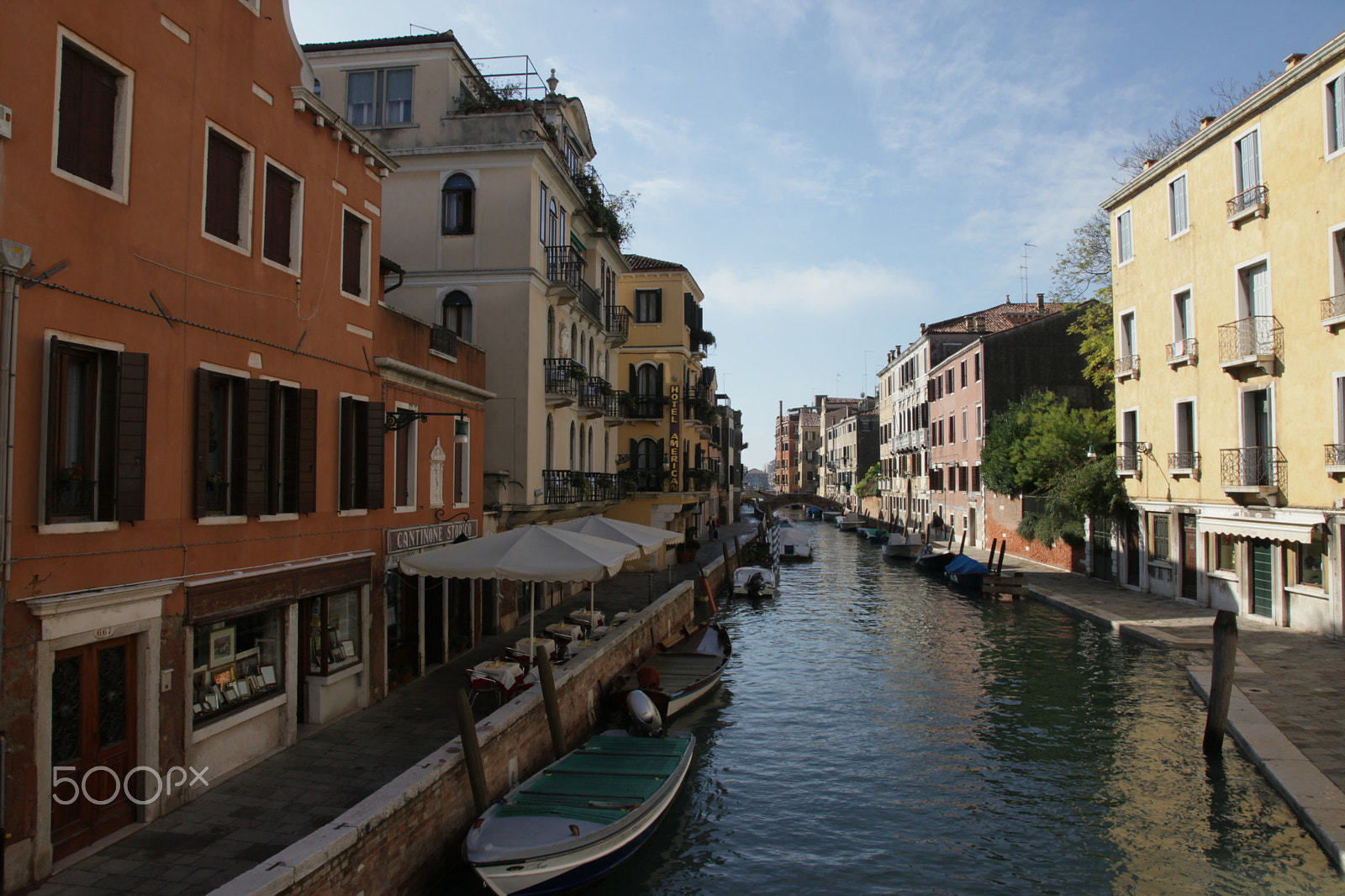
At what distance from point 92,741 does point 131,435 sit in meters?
2.54

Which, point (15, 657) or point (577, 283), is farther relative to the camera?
point (577, 283)

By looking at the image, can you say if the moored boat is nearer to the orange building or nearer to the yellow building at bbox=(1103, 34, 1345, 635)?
the orange building

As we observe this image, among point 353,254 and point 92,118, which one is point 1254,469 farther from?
point 92,118

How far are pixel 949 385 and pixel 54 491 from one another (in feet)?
143

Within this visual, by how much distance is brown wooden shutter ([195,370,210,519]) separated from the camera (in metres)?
8.09

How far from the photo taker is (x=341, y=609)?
10984mm

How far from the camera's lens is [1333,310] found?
621 inches

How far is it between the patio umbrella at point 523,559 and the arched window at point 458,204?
324 inches

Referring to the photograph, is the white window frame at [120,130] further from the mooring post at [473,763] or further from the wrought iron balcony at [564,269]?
the wrought iron balcony at [564,269]

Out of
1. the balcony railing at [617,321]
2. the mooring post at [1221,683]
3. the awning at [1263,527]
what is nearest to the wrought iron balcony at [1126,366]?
the awning at [1263,527]

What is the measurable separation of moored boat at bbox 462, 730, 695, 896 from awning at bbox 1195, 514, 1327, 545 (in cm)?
1362

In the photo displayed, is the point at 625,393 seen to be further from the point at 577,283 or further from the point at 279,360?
the point at 279,360

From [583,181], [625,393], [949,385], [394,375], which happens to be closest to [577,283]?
[583,181]

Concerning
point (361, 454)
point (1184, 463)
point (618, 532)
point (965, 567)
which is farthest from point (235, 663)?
point (965, 567)
